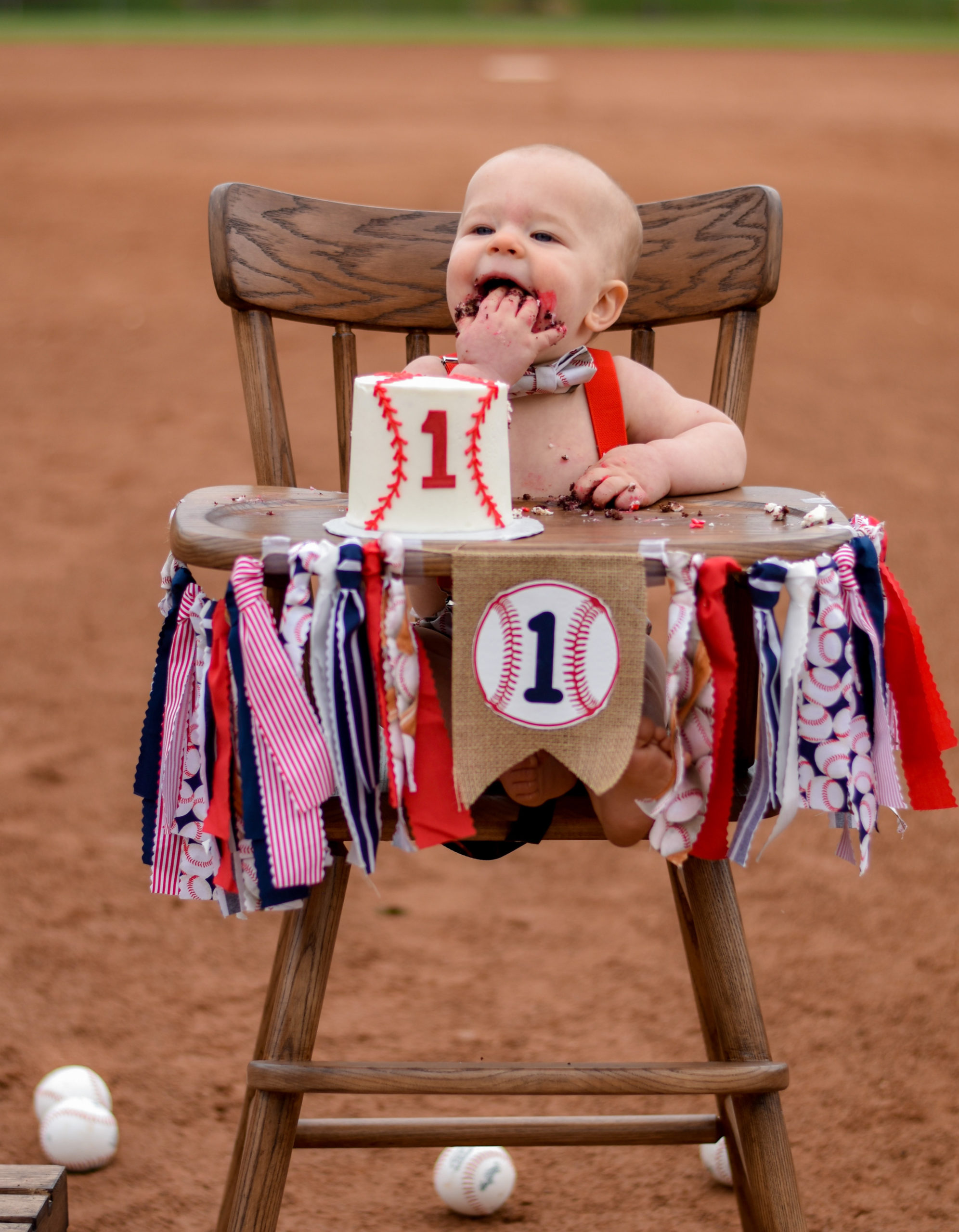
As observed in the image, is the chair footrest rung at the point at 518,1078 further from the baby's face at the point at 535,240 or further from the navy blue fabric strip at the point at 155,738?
the baby's face at the point at 535,240

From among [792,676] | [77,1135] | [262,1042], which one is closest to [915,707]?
[792,676]

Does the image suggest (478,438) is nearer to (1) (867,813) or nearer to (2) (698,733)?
(2) (698,733)

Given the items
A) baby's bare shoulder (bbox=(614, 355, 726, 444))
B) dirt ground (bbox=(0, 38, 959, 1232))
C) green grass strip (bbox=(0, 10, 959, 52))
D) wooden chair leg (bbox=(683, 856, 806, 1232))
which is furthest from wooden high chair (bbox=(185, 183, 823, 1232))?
green grass strip (bbox=(0, 10, 959, 52))

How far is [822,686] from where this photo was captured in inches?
47.8

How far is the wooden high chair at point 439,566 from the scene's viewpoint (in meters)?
1.34

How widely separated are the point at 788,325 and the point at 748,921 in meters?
4.54

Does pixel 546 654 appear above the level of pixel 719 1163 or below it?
above

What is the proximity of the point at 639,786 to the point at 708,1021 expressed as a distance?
1.67ft

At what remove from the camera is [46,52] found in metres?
16.7

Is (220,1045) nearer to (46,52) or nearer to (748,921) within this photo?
(748,921)

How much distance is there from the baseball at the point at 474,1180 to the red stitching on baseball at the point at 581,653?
803mm

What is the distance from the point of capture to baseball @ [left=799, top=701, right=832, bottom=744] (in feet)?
4.00

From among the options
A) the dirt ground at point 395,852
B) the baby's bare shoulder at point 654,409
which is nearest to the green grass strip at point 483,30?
the dirt ground at point 395,852

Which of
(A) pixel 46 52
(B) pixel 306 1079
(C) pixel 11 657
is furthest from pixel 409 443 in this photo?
(A) pixel 46 52
